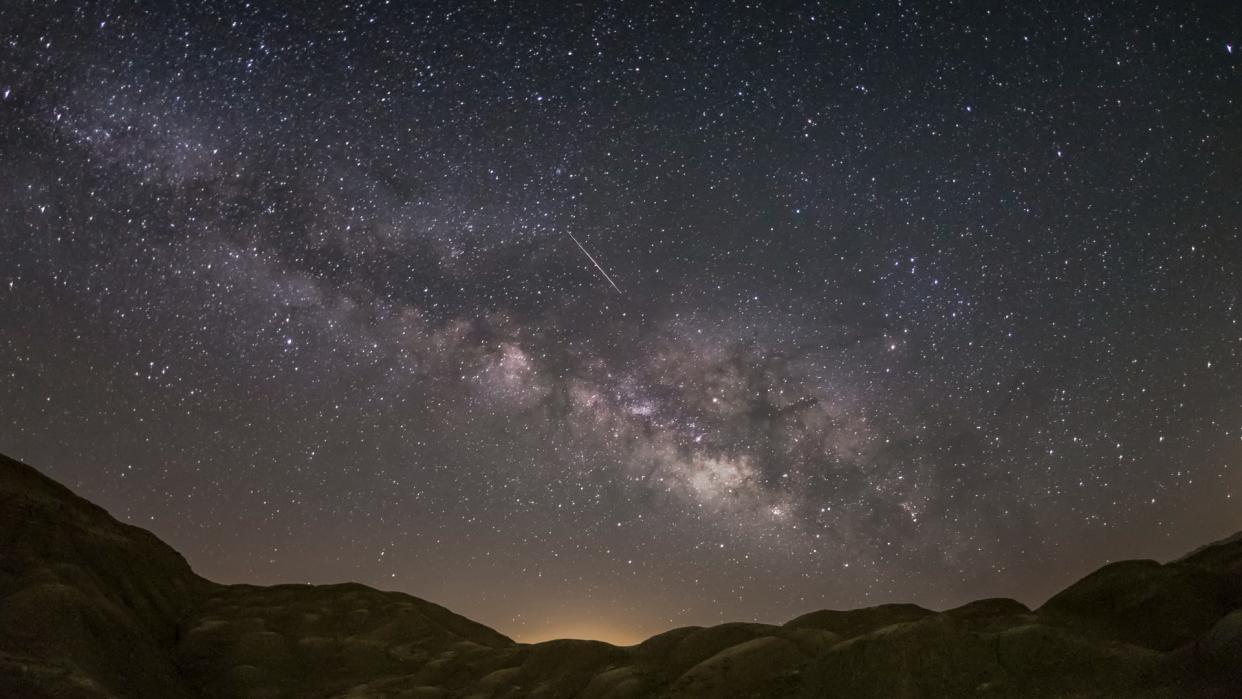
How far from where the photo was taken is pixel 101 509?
58688 millimetres

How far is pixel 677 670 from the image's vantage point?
37.9 meters

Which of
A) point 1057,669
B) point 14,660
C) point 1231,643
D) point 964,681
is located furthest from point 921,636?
point 14,660

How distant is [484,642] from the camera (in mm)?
60156

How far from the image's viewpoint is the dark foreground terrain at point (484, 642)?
28.2m

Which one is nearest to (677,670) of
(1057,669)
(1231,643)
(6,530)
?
(1057,669)

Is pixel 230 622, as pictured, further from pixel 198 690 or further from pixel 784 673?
pixel 784 673

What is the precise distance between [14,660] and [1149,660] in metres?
46.8

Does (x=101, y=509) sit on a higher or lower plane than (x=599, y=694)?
higher

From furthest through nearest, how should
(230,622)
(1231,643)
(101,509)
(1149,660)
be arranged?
(101,509) < (230,622) < (1149,660) < (1231,643)

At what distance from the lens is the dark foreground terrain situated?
2817 centimetres

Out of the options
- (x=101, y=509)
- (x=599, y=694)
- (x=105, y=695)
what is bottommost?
(x=105, y=695)

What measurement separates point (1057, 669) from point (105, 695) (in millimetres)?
41002

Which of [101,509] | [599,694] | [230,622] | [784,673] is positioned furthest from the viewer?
[101,509]

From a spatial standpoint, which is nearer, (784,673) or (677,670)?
(784,673)
